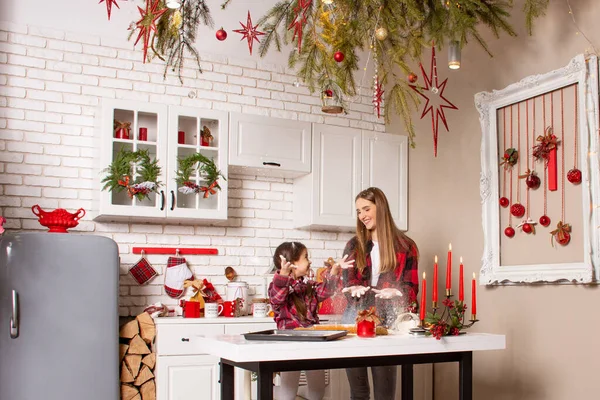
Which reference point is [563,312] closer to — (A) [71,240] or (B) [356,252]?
(B) [356,252]

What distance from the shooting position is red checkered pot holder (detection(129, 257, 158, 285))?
4.67m

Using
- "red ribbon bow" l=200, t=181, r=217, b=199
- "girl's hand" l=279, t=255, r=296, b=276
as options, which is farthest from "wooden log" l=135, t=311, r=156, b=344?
"girl's hand" l=279, t=255, r=296, b=276

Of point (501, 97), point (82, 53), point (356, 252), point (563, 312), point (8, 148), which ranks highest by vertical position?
point (82, 53)

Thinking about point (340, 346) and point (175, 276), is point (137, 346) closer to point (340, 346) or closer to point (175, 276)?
point (175, 276)

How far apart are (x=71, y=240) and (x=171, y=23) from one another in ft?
5.14

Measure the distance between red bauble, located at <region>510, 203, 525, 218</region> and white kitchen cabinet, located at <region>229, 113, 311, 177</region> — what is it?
154 cm

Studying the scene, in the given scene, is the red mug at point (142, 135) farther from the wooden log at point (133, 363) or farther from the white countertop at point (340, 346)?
the white countertop at point (340, 346)

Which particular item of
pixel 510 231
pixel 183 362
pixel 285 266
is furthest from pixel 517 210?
pixel 183 362

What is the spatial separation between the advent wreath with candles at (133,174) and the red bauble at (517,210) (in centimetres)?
224

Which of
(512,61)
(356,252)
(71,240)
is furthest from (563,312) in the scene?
(71,240)

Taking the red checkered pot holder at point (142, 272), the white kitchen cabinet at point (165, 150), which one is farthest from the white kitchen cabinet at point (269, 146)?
the red checkered pot holder at point (142, 272)

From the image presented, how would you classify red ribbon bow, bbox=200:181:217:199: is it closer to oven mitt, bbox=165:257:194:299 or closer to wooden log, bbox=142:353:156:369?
oven mitt, bbox=165:257:194:299

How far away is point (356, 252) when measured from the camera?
3689 millimetres

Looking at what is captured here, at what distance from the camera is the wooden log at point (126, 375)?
13.8 ft
